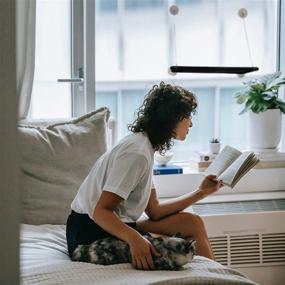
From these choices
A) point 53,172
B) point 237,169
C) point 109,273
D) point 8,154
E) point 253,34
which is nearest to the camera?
point 8,154

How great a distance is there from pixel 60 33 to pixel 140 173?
4.37 feet

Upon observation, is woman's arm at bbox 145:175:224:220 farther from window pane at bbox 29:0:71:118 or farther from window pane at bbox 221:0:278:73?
window pane at bbox 221:0:278:73

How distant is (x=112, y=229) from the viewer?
1820 mm

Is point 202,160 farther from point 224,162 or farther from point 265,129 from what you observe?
point 224,162

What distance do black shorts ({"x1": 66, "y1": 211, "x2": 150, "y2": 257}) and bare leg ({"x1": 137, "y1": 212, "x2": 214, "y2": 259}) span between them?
312 millimetres

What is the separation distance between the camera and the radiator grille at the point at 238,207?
2.80 meters

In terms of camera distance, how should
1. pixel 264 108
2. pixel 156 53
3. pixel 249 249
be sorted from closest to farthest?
pixel 249 249 < pixel 264 108 < pixel 156 53

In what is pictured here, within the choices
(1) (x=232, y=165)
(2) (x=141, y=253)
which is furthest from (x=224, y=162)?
(2) (x=141, y=253)

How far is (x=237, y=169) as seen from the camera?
7.23 feet

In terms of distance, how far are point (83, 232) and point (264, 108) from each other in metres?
1.47

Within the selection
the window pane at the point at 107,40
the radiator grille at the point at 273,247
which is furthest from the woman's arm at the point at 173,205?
the window pane at the point at 107,40

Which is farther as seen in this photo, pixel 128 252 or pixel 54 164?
pixel 54 164

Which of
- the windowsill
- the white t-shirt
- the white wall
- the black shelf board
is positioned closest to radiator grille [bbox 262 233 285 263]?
the windowsill

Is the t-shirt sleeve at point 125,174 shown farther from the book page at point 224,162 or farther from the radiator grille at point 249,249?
the radiator grille at point 249,249
